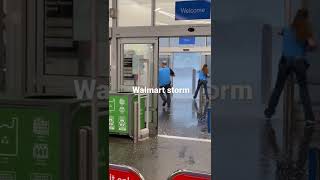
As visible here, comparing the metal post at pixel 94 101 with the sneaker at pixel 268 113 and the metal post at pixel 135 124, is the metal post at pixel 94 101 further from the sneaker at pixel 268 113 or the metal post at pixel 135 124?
the metal post at pixel 135 124

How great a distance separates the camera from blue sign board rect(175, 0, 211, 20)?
8.95 metres

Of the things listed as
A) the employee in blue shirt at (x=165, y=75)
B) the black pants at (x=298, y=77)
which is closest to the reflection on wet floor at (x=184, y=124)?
the employee in blue shirt at (x=165, y=75)

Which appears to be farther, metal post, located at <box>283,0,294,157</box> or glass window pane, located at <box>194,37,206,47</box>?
glass window pane, located at <box>194,37,206,47</box>

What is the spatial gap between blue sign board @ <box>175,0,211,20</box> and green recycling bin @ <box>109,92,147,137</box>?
2039mm

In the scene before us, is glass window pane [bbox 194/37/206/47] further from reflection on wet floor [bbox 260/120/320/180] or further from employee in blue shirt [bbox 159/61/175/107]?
reflection on wet floor [bbox 260/120/320/180]

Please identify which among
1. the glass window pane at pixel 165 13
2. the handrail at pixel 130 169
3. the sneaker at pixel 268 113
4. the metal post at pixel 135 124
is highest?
the glass window pane at pixel 165 13

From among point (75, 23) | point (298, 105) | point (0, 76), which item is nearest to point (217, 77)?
point (298, 105)

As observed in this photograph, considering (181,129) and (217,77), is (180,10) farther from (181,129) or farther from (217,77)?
(217,77)

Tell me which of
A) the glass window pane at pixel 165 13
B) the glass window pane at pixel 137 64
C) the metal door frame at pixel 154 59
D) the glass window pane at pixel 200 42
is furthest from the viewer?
the glass window pane at pixel 200 42

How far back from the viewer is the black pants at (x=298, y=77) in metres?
1.70

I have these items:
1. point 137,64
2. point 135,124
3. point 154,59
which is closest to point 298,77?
point 135,124

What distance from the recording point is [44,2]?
6.49ft

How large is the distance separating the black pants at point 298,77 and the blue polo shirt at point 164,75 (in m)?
11.1

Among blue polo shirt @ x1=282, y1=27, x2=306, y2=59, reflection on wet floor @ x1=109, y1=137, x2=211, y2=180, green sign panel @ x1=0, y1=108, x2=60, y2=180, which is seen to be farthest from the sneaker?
reflection on wet floor @ x1=109, y1=137, x2=211, y2=180
